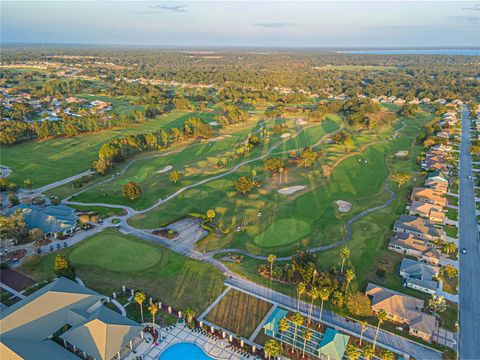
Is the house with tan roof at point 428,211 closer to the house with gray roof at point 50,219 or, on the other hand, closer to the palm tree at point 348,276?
the palm tree at point 348,276

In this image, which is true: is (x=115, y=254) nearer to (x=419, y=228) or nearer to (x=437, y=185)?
(x=419, y=228)

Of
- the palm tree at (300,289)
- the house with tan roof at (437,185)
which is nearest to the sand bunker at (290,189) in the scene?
the house with tan roof at (437,185)

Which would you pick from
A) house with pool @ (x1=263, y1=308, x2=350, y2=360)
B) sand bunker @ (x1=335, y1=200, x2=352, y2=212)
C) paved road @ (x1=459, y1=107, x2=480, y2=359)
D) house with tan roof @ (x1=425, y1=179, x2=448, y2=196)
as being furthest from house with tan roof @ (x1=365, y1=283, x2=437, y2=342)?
house with tan roof @ (x1=425, y1=179, x2=448, y2=196)

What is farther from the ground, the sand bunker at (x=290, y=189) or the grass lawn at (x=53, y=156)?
the grass lawn at (x=53, y=156)

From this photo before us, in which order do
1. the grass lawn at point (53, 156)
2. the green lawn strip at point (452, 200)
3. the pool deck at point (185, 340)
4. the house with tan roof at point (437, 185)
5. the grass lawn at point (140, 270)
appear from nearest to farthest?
1. the pool deck at point (185, 340)
2. the grass lawn at point (140, 270)
3. the green lawn strip at point (452, 200)
4. the house with tan roof at point (437, 185)
5. the grass lawn at point (53, 156)

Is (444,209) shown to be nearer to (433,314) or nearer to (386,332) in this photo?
(433,314)

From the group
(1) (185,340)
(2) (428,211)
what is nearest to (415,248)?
(2) (428,211)
